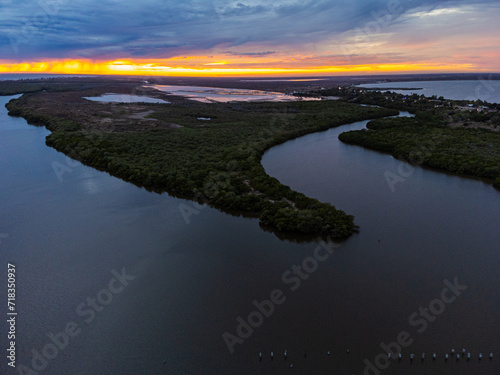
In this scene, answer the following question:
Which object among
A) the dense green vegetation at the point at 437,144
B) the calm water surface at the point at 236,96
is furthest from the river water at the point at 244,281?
the calm water surface at the point at 236,96

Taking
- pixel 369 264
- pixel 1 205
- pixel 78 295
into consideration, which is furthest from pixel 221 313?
pixel 1 205

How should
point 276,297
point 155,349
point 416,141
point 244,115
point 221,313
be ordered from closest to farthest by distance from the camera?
point 155,349 → point 221,313 → point 276,297 → point 416,141 → point 244,115

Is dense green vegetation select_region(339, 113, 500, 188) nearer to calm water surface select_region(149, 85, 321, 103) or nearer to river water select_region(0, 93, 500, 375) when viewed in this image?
river water select_region(0, 93, 500, 375)

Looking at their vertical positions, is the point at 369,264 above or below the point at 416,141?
below

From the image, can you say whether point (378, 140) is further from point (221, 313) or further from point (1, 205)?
point (1, 205)

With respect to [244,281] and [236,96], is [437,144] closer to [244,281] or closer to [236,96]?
→ [244,281]

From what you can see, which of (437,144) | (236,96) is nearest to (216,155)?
(437,144)

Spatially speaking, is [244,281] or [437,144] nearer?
[244,281]

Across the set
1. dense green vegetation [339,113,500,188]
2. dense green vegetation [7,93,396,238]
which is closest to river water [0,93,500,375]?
dense green vegetation [7,93,396,238]
